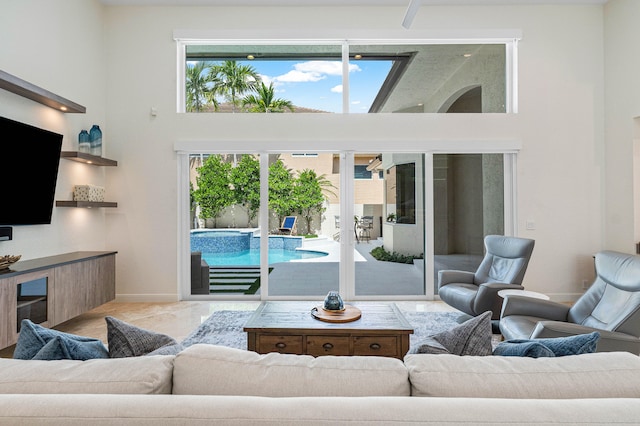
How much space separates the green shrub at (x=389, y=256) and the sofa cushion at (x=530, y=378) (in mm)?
4165

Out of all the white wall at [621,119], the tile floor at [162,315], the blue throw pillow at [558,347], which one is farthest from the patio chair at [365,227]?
the blue throw pillow at [558,347]

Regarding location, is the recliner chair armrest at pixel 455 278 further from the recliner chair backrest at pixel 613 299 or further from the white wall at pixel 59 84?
the white wall at pixel 59 84

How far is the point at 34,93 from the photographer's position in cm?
358

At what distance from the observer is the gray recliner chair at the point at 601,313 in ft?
7.78

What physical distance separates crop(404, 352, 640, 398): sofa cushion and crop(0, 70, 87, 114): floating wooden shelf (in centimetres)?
397

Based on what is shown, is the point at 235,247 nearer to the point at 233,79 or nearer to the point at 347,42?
the point at 233,79

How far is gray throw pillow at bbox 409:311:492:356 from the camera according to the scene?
1.48 metres

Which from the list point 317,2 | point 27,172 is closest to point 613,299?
point 317,2

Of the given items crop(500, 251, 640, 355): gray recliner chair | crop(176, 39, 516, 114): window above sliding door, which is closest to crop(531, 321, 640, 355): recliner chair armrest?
crop(500, 251, 640, 355): gray recliner chair

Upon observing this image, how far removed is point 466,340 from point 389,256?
12.7 feet

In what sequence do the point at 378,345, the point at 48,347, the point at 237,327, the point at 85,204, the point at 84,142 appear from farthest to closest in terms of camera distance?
the point at 84,142 < the point at 85,204 < the point at 237,327 < the point at 378,345 < the point at 48,347

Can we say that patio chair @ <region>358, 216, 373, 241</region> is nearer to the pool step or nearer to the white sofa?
the pool step

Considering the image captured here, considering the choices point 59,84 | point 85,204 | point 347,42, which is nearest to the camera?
point 59,84

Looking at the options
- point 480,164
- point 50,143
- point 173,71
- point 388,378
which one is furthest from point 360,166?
point 388,378
